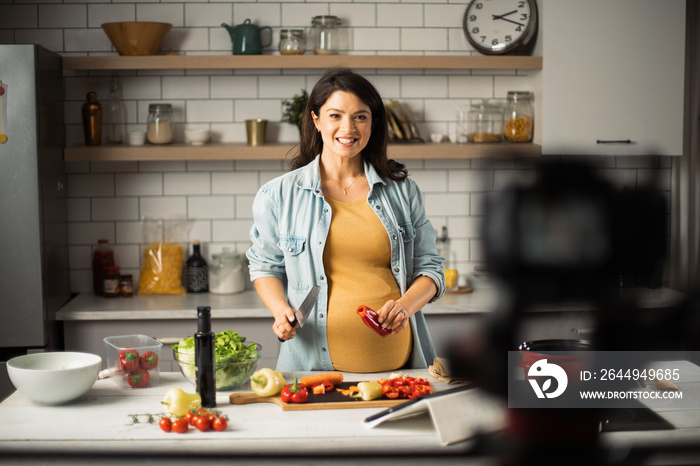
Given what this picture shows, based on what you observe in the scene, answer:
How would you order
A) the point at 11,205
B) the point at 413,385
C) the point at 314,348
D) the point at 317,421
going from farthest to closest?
the point at 11,205 → the point at 314,348 → the point at 413,385 → the point at 317,421

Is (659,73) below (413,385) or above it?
above

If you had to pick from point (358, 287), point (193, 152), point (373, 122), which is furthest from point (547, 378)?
point (193, 152)

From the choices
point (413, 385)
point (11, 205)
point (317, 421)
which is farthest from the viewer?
point (11, 205)

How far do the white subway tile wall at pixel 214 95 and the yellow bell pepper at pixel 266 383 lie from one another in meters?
2.00

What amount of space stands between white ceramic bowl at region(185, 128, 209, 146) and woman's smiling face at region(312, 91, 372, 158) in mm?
1491

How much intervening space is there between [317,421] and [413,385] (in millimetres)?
289

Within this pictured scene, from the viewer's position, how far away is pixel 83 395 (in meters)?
1.73

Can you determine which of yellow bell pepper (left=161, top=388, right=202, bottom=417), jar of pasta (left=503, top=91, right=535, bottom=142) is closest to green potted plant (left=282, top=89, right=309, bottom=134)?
jar of pasta (left=503, top=91, right=535, bottom=142)

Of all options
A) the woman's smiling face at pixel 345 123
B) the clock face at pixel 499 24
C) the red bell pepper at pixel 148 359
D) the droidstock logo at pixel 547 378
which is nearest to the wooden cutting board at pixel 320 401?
the red bell pepper at pixel 148 359

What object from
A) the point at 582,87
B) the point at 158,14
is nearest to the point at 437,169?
the point at 582,87

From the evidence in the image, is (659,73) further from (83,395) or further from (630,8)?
(83,395)

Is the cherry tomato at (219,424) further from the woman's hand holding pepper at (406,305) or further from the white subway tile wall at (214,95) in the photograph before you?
the white subway tile wall at (214,95)

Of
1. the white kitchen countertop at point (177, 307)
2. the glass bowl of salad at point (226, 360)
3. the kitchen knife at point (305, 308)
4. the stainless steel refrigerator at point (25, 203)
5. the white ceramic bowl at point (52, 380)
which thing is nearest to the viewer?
the white ceramic bowl at point (52, 380)

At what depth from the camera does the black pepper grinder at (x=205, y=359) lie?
150cm
